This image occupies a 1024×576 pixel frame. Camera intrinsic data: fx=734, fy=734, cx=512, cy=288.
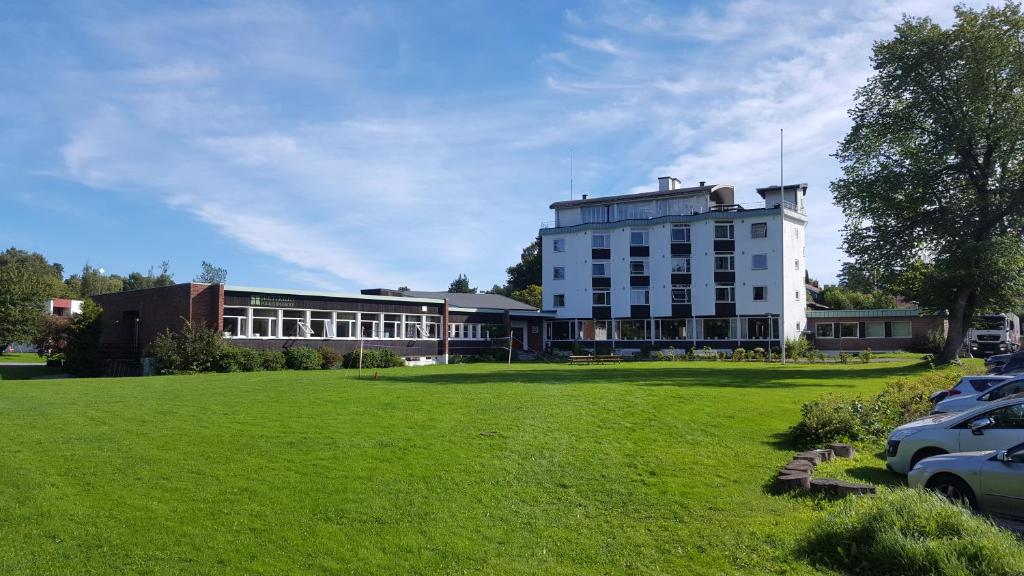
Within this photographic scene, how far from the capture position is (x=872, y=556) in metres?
7.59

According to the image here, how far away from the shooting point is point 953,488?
1006cm

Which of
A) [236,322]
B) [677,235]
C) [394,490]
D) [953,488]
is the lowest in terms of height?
[394,490]

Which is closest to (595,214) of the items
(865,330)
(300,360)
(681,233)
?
(681,233)

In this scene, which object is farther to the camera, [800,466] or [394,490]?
[800,466]

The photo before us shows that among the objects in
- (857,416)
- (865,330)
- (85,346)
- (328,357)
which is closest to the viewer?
(857,416)

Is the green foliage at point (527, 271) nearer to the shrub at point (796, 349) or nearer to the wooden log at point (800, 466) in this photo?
the shrub at point (796, 349)

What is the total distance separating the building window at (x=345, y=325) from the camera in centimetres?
4569

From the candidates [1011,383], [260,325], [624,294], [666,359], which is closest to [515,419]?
[1011,383]

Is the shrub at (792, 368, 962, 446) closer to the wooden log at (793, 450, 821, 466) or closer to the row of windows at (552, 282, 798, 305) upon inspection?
the wooden log at (793, 450, 821, 466)

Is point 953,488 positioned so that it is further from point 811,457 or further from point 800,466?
point 811,457

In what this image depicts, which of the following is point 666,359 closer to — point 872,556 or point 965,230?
point 965,230

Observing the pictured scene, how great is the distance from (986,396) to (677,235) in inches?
1872

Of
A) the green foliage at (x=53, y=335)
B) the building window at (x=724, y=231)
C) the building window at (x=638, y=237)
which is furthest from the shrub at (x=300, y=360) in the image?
the building window at (x=724, y=231)

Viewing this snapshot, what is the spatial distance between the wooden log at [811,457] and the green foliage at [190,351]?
31502mm
